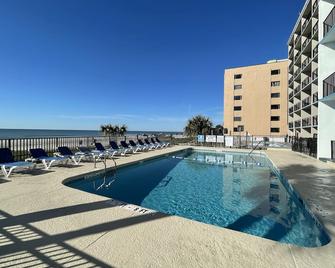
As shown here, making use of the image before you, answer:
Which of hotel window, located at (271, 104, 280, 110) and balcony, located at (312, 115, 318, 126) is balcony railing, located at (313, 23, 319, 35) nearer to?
balcony, located at (312, 115, 318, 126)

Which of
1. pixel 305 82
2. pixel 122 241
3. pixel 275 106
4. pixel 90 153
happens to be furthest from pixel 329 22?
pixel 275 106

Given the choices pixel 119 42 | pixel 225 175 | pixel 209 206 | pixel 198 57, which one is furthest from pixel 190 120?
pixel 209 206

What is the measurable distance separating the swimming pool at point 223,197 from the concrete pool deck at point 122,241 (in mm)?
694

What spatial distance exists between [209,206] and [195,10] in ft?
50.8

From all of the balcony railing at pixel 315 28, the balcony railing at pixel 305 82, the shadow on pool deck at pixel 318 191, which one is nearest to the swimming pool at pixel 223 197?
the shadow on pool deck at pixel 318 191

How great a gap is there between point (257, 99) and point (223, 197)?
3502 centimetres

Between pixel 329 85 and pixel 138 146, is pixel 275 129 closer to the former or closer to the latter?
pixel 329 85

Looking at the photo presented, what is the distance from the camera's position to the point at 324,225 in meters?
3.62

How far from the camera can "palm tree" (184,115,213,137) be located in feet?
92.6

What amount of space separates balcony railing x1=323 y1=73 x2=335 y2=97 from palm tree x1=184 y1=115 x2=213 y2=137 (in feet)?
53.5

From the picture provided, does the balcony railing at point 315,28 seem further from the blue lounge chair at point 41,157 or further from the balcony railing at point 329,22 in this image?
the blue lounge chair at point 41,157

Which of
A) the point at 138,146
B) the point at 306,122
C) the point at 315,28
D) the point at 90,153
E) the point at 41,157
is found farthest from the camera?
the point at 306,122

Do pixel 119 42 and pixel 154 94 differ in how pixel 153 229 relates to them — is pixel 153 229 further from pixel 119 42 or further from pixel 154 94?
pixel 154 94

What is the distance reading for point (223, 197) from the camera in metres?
6.59
